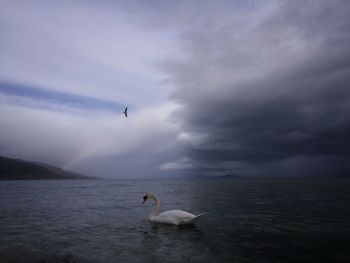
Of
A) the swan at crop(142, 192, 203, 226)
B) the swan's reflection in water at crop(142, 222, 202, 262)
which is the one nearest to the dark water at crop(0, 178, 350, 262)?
the swan's reflection in water at crop(142, 222, 202, 262)

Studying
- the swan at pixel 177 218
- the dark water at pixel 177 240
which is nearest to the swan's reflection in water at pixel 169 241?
the dark water at pixel 177 240

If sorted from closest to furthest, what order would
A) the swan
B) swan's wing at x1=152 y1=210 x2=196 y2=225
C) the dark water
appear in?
the dark water < the swan < swan's wing at x1=152 y1=210 x2=196 y2=225

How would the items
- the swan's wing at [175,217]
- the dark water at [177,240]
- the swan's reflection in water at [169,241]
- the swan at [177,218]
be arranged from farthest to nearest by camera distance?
the swan's wing at [175,217], the swan at [177,218], the swan's reflection in water at [169,241], the dark water at [177,240]

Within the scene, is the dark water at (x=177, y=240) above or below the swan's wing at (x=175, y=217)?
below

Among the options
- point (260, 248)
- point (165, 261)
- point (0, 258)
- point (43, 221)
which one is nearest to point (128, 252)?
point (165, 261)

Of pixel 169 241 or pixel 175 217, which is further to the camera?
pixel 175 217

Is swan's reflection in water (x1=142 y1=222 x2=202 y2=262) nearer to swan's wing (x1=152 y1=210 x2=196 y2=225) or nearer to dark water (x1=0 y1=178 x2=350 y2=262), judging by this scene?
dark water (x1=0 y1=178 x2=350 y2=262)

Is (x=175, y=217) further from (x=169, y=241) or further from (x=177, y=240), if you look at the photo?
(x=169, y=241)

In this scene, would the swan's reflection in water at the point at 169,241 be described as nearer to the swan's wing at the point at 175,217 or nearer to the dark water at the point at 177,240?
the dark water at the point at 177,240

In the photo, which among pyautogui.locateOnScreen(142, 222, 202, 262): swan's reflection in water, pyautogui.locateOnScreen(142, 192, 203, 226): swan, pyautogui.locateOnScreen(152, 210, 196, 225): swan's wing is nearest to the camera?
pyautogui.locateOnScreen(142, 222, 202, 262): swan's reflection in water

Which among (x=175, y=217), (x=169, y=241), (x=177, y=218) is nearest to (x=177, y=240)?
(x=169, y=241)

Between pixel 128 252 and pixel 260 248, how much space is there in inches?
223

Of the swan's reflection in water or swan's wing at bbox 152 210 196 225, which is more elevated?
swan's wing at bbox 152 210 196 225

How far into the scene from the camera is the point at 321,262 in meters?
11.4
